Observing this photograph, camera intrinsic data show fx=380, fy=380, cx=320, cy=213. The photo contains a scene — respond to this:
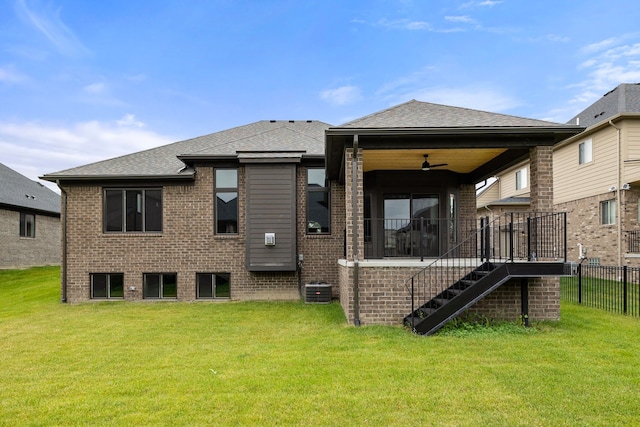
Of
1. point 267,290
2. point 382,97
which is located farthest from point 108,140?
point 267,290

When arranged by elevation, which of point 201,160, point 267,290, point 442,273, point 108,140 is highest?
point 108,140

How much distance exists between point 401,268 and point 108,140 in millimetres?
26596

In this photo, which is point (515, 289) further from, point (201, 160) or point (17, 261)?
point (17, 261)

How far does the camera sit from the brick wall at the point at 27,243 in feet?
58.4

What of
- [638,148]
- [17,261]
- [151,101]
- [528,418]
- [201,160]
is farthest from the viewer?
[151,101]

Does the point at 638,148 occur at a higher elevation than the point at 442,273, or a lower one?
higher

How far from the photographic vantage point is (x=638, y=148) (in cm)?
1294

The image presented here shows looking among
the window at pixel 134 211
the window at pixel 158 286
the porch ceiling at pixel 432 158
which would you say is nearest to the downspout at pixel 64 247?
the window at pixel 134 211

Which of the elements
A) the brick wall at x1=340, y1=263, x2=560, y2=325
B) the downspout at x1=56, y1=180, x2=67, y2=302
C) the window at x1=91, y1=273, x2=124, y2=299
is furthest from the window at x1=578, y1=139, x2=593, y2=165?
the downspout at x1=56, y1=180, x2=67, y2=302

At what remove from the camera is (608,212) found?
14.0 meters

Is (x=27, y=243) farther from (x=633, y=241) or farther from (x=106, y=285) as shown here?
(x=633, y=241)

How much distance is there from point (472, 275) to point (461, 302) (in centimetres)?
89

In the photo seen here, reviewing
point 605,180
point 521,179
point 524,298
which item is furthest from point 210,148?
point 521,179

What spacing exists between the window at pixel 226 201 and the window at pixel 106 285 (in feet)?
10.7
